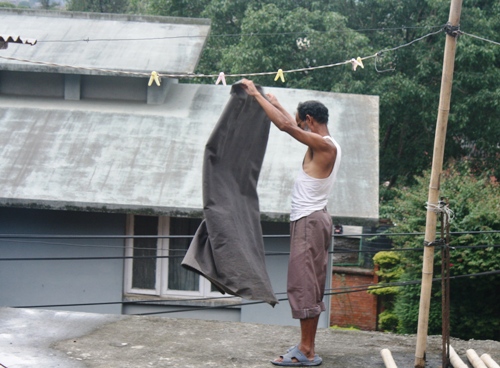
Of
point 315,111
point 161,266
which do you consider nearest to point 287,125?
point 315,111

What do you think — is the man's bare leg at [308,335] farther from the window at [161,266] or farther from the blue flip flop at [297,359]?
the window at [161,266]

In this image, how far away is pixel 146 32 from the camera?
1287 centimetres

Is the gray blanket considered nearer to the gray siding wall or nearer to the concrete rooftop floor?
the concrete rooftop floor

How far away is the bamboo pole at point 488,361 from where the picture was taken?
499 centimetres

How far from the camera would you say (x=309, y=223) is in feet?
16.1

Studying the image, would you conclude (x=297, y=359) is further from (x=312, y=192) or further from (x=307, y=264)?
(x=312, y=192)

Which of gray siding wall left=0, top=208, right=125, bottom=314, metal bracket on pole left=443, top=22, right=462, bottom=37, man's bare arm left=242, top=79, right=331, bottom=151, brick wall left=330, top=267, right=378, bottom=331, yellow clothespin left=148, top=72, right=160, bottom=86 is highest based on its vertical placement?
metal bracket on pole left=443, top=22, right=462, bottom=37

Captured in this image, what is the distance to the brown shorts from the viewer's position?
486 cm

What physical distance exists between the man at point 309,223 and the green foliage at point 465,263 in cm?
Result: 489

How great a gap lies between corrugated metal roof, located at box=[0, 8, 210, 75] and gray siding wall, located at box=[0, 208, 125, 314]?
218 centimetres

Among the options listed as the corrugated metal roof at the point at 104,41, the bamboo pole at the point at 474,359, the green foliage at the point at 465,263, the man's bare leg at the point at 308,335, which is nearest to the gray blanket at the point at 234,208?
the man's bare leg at the point at 308,335

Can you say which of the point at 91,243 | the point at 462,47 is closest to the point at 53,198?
the point at 91,243

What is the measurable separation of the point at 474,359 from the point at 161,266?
17.1ft

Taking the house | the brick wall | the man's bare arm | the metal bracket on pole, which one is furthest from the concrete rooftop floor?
the brick wall
